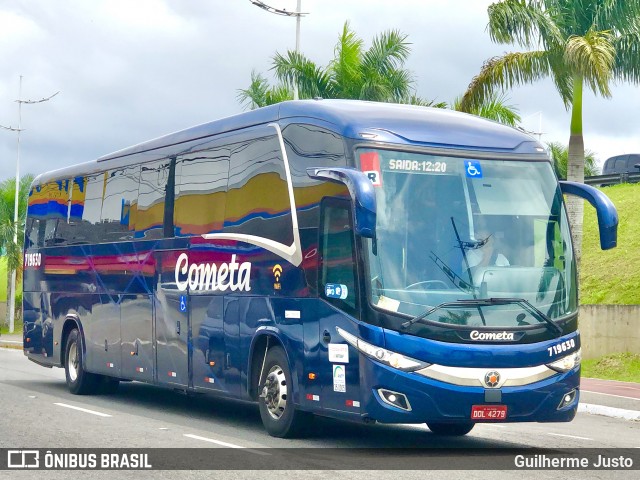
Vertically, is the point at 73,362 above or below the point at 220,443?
above

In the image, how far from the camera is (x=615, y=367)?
27.5 meters

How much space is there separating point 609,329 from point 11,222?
41.4 m

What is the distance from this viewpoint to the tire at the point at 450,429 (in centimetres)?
1473

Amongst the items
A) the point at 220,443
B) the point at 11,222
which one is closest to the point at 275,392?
the point at 220,443

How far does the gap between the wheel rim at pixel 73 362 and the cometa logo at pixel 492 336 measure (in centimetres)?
1036

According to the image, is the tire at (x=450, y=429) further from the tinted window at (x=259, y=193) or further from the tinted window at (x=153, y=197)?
the tinted window at (x=153, y=197)

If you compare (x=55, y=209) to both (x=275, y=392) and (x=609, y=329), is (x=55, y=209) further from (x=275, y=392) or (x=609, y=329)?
(x=609, y=329)

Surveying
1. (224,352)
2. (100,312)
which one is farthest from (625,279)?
(224,352)

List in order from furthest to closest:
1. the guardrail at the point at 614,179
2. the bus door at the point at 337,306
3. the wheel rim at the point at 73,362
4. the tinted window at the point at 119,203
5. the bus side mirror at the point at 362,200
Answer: the guardrail at the point at 614,179, the wheel rim at the point at 73,362, the tinted window at the point at 119,203, the bus door at the point at 337,306, the bus side mirror at the point at 362,200

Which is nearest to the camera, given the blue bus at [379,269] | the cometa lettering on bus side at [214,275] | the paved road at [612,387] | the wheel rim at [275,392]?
the blue bus at [379,269]

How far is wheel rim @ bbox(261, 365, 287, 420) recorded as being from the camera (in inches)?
547

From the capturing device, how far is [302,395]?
1335 centimetres

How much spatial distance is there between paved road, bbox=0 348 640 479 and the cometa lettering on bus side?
1753mm

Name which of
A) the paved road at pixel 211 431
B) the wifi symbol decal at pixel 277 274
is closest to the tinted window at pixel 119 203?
the paved road at pixel 211 431
